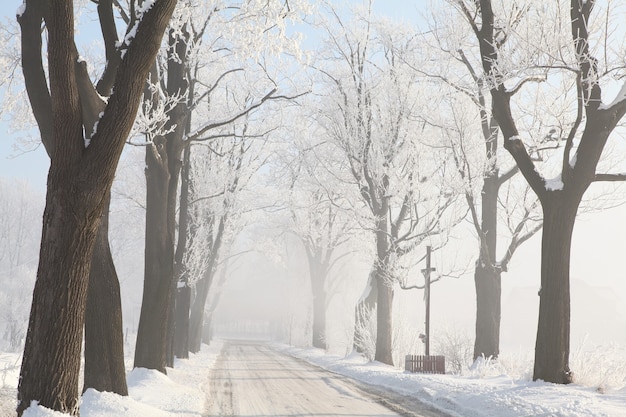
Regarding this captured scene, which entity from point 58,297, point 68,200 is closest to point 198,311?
point 58,297

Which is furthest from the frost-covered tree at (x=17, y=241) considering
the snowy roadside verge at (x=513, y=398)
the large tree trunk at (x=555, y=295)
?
the large tree trunk at (x=555, y=295)

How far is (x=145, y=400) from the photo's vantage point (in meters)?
10.0

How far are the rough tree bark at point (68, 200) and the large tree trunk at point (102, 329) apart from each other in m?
2.57

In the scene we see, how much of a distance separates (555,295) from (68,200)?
27.6ft

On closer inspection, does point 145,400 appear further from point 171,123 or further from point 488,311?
point 488,311

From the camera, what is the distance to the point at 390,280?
2227 centimetres

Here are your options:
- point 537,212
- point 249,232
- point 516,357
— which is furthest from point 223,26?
point 249,232

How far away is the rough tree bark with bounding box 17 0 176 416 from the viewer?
6.02 m

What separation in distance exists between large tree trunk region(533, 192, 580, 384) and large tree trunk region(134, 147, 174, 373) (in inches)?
300

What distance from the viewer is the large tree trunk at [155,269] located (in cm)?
1254

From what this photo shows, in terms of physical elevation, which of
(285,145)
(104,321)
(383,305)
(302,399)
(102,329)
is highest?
(285,145)

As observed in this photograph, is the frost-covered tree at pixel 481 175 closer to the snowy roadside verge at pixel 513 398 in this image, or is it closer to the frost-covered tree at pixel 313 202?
the snowy roadside verge at pixel 513 398

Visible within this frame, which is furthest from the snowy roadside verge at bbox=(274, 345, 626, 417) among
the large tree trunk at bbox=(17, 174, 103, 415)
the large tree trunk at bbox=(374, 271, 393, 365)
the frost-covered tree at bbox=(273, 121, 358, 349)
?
the frost-covered tree at bbox=(273, 121, 358, 349)

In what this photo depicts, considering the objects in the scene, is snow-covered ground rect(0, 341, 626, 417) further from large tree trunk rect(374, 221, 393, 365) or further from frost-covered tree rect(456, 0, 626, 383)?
large tree trunk rect(374, 221, 393, 365)
